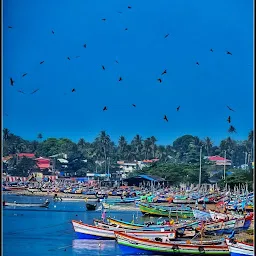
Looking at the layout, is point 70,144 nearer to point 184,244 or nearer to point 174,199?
point 174,199

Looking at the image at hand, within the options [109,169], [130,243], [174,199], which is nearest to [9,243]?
[130,243]

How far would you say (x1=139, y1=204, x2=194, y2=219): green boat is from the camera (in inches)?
1164

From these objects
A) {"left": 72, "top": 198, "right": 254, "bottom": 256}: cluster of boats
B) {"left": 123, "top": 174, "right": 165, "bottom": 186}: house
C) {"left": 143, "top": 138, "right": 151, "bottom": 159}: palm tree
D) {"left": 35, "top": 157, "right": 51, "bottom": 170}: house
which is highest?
{"left": 143, "top": 138, "right": 151, "bottom": 159}: palm tree

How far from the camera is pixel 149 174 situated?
61.4m

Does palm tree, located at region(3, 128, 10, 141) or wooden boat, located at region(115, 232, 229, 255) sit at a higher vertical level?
palm tree, located at region(3, 128, 10, 141)

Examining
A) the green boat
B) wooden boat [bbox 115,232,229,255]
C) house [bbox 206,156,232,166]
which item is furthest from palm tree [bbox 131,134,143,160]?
wooden boat [bbox 115,232,229,255]

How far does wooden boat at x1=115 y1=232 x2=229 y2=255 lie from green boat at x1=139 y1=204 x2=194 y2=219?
11838 mm

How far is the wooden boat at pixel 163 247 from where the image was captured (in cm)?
1639

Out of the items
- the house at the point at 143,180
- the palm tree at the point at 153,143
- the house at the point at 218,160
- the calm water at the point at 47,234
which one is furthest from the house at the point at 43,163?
the calm water at the point at 47,234

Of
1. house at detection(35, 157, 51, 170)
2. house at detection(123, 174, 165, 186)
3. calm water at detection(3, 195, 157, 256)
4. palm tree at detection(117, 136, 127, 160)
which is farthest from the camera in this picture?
palm tree at detection(117, 136, 127, 160)

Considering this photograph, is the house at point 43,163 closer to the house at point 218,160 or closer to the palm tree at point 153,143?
the palm tree at point 153,143

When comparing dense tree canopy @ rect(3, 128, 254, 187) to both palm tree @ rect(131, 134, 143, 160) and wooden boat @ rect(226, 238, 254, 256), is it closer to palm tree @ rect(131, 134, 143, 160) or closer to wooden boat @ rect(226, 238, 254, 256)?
palm tree @ rect(131, 134, 143, 160)

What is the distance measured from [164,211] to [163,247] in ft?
47.1

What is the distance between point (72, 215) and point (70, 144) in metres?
52.5
